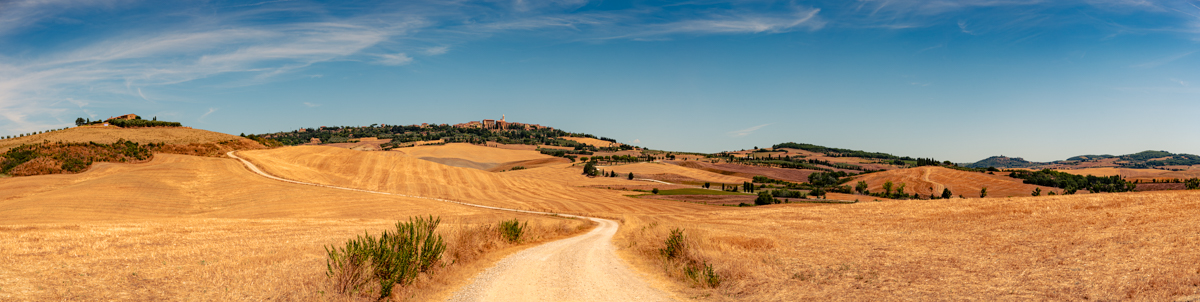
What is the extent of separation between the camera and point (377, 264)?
40.8ft

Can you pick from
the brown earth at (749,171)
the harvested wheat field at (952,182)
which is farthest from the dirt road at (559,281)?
the brown earth at (749,171)

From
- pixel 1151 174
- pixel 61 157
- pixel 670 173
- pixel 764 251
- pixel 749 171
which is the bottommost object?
pixel 670 173

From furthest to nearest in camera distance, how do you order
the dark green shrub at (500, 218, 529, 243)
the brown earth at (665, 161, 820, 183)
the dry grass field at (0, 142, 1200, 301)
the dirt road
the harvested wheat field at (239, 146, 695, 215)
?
the brown earth at (665, 161, 820, 183), the harvested wheat field at (239, 146, 695, 215), the dark green shrub at (500, 218, 529, 243), the dirt road, the dry grass field at (0, 142, 1200, 301)

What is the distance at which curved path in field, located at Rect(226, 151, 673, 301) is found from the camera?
497 inches

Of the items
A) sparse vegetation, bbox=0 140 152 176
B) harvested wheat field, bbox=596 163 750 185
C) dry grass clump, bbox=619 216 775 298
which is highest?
sparse vegetation, bbox=0 140 152 176

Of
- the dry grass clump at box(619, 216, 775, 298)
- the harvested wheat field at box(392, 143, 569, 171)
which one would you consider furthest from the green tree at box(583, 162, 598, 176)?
the dry grass clump at box(619, 216, 775, 298)

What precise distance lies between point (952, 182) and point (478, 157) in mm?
136554

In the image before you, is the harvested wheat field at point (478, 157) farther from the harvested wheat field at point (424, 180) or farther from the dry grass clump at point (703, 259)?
the dry grass clump at point (703, 259)

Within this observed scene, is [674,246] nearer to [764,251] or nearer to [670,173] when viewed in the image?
[764,251]

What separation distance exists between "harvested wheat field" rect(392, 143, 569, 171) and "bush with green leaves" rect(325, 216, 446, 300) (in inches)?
5564

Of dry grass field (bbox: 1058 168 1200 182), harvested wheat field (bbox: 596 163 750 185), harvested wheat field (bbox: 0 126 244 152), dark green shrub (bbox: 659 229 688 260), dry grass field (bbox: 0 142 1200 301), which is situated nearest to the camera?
dry grass field (bbox: 0 142 1200 301)

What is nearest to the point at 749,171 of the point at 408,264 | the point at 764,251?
the point at 764,251

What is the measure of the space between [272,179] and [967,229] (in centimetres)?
6087

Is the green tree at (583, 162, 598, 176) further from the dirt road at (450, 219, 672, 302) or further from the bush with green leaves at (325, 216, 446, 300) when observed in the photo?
the bush with green leaves at (325, 216, 446, 300)
